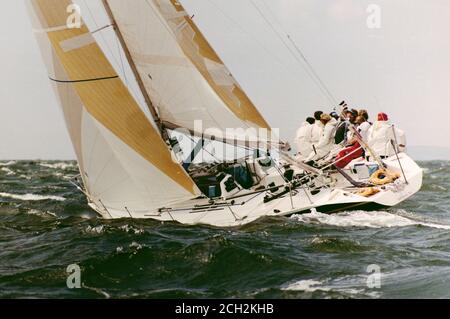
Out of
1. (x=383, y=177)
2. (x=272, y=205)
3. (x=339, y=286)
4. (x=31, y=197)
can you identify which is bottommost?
(x=339, y=286)

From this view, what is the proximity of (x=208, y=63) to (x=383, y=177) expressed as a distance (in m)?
4.63

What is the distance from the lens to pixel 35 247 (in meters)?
9.34

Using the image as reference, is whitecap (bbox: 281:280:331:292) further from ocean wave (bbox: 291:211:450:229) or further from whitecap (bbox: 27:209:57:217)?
whitecap (bbox: 27:209:57:217)

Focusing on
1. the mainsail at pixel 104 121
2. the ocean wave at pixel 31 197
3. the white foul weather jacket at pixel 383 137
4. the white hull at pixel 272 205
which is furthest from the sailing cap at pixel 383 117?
the ocean wave at pixel 31 197

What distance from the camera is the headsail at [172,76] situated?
1240cm

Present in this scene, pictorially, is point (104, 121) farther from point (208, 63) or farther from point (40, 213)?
point (40, 213)

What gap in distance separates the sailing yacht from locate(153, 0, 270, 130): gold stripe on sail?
0.03m

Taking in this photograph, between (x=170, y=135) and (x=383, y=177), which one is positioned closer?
(x=383, y=177)

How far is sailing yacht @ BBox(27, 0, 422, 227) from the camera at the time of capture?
10.9 metres

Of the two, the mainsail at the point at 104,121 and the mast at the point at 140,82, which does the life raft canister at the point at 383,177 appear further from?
the mast at the point at 140,82

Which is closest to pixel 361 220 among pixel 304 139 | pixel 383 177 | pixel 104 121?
Result: pixel 383 177

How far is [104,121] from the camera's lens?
1080 centimetres
